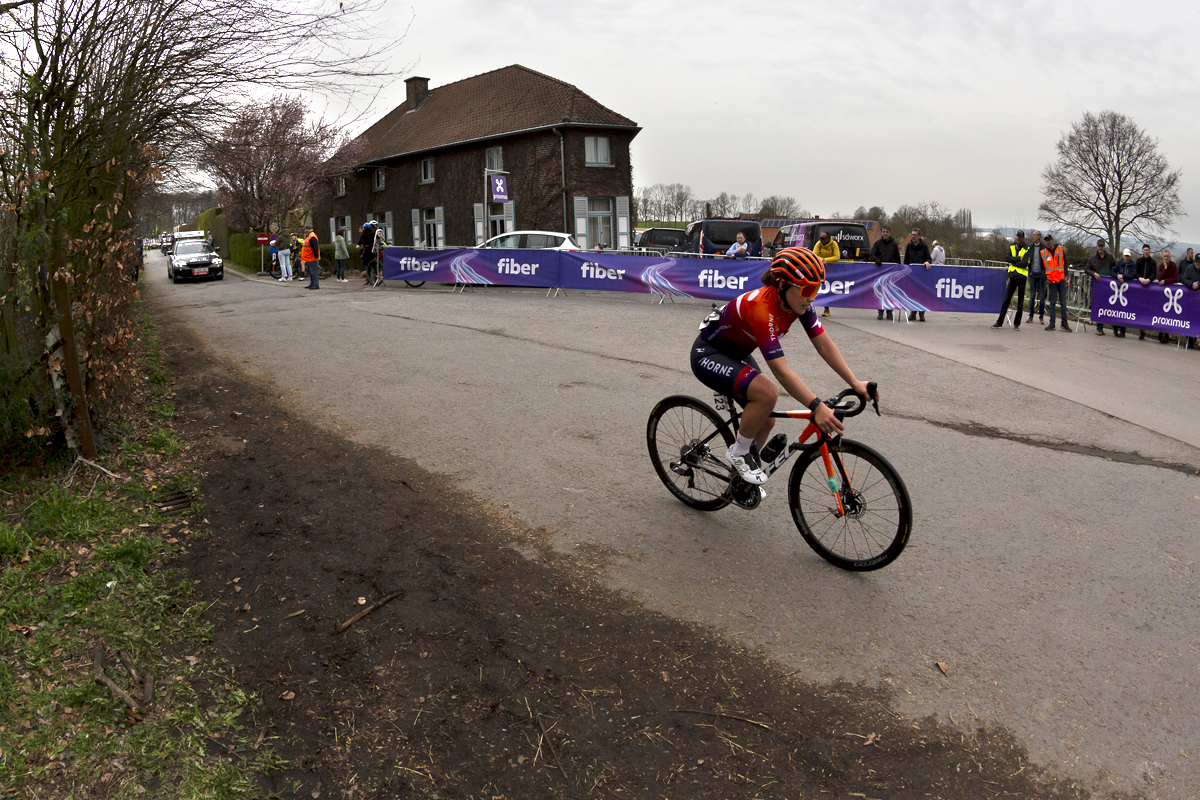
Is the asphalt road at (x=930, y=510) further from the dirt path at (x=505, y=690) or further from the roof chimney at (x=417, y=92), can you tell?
the roof chimney at (x=417, y=92)

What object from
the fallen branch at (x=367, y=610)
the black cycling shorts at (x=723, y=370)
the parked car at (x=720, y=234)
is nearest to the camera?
the fallen branch at (x=367, y=610)

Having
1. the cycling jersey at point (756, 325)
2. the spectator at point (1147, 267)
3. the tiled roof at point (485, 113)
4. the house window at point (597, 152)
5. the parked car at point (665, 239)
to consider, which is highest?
the tiled roof at point (485, 113)

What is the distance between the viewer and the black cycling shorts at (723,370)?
206 inches

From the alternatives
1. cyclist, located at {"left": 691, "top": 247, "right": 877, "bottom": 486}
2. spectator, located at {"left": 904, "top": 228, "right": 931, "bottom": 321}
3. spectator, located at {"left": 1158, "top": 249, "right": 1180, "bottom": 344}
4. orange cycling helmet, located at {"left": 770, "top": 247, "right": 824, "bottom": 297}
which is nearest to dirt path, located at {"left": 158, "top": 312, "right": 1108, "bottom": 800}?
cyclist, located at {"left": 691, "top": 247, "right": 877, "bottom": 486}

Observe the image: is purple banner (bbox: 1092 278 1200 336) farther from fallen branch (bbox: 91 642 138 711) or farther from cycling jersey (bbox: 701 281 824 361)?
fallen branch (bbox: 91 642 138 711)

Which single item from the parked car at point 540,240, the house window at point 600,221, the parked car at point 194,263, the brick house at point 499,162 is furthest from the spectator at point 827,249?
the house window at point 600,221

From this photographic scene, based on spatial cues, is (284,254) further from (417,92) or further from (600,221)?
(417,92)

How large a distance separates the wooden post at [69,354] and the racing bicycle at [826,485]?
13.8ft

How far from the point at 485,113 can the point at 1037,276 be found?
33675 mm

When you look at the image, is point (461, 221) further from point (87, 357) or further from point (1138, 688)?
point (1138, 688)

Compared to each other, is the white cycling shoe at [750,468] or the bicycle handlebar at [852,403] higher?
the bicycle handlebar at [852,403]

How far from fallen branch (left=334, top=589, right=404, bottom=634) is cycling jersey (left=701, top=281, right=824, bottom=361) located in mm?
2357

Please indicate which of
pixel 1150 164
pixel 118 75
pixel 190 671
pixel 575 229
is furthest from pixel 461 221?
pixel 1150 164

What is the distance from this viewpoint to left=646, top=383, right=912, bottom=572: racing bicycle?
4809 millimetres
